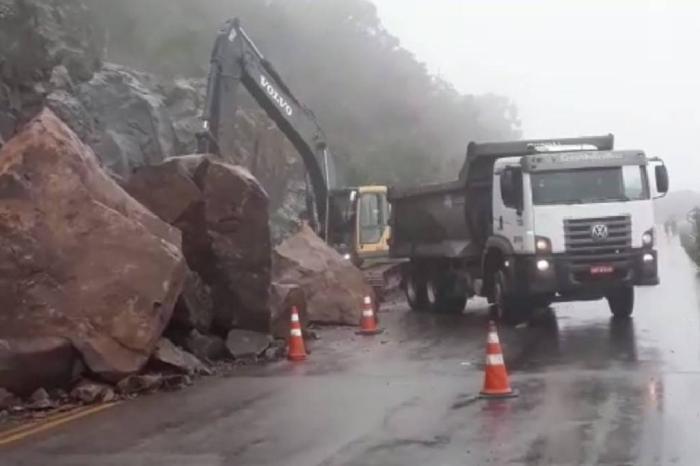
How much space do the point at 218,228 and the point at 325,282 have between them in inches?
206

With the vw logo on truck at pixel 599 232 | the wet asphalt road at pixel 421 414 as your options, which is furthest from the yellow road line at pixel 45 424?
the vw logo on truck at pixel 599 232

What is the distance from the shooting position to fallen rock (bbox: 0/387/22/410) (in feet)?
41.8

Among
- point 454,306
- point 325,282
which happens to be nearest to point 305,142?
point 454,306

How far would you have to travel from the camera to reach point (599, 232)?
19875 millimetres

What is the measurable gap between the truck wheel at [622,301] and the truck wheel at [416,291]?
17.9 ft

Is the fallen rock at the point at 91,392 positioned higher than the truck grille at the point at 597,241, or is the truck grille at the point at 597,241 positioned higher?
the truck grille at the point at 597,241

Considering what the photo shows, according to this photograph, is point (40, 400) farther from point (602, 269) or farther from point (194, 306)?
point (602, 269)

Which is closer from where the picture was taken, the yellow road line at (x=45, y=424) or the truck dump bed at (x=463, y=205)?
the yellow road line at (x=45, y=424)

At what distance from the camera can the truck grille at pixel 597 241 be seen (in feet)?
65.0

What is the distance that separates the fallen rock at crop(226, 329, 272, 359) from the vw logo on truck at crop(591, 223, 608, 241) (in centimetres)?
603

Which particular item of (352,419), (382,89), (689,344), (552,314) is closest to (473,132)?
(382,89)

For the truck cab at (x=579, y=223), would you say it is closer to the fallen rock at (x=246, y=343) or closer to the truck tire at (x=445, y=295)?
the truck tire at (x=445, y=295)

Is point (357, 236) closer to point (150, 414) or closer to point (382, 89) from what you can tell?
point (150, 414)

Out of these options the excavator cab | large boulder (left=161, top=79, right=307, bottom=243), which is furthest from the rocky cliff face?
the excavator cab
